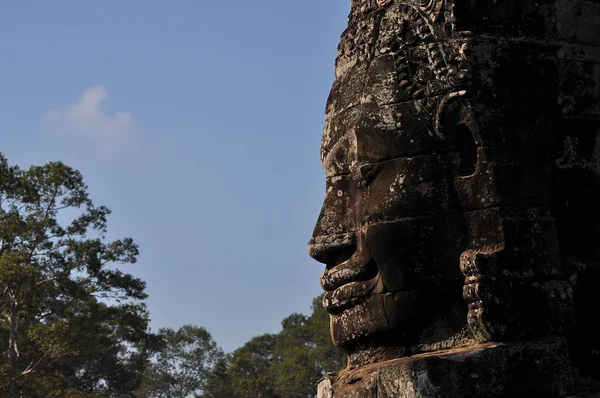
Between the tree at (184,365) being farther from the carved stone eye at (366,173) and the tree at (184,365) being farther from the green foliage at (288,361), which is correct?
the carved stone eye at (366,173)

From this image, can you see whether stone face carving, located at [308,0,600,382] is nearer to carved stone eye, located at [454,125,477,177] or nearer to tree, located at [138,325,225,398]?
→ carved stone eye, located at [454,125,477,177]

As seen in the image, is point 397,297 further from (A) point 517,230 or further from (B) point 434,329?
(A) point 517,230

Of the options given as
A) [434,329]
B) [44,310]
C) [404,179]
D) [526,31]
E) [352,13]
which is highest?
[44,310]

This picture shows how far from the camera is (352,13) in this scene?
5969mm

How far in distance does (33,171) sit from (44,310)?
5.01m

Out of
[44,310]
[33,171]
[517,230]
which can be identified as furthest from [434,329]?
[44,310]

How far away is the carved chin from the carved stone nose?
291 millimetres

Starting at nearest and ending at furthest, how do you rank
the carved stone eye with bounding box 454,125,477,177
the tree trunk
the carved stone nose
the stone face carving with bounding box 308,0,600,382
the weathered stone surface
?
1. the weathered stone surface
2. the stone face carving with bounding box 308,0,600,382
3. the carved stone eye with bounding box 454,125,477,177
4. the carved stone nose
5. the tree trunk

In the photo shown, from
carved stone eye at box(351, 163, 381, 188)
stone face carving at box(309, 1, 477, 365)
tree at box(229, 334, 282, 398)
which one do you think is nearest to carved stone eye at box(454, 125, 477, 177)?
stone face carving at box(309, 1, 477, 365)

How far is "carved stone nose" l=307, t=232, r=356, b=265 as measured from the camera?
219 inches

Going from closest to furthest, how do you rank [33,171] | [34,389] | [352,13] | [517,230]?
[517,230] < [352,13] < [34,389] < [33,171]

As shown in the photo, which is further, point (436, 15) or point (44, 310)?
point (44, 310)

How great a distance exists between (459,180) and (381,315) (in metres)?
0.72

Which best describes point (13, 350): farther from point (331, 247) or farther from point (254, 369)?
point (254, 369)
